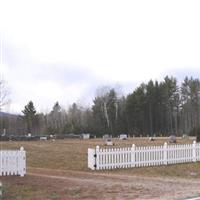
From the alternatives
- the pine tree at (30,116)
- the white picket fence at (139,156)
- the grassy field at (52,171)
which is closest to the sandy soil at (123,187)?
the grassy field at (52,171)

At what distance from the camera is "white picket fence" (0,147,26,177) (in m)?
18.4

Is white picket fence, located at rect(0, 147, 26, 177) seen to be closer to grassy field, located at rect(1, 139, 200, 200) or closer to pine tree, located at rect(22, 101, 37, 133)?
grassy field, located at rect(1, 139, 200, 200)

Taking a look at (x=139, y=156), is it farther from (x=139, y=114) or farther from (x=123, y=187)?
(x=139, y=114)

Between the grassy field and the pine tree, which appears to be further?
the pine tree

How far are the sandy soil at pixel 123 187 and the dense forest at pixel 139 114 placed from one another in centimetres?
9048

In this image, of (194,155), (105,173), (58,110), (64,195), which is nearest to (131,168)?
(105,173)

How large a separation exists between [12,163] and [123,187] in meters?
4.87

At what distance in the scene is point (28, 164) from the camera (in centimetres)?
2641

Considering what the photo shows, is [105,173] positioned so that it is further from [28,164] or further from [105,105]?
[105,105]

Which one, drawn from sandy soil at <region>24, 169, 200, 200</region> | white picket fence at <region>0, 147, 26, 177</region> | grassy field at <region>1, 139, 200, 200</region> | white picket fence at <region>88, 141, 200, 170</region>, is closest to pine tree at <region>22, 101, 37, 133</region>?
grassy field at <region>1, 139, 200, 200</region>

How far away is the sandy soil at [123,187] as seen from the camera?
46.4 feet

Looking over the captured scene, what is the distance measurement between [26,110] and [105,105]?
26.3 metres

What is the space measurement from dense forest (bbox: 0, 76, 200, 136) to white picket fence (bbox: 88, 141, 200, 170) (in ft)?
271

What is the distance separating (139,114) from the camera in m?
121
